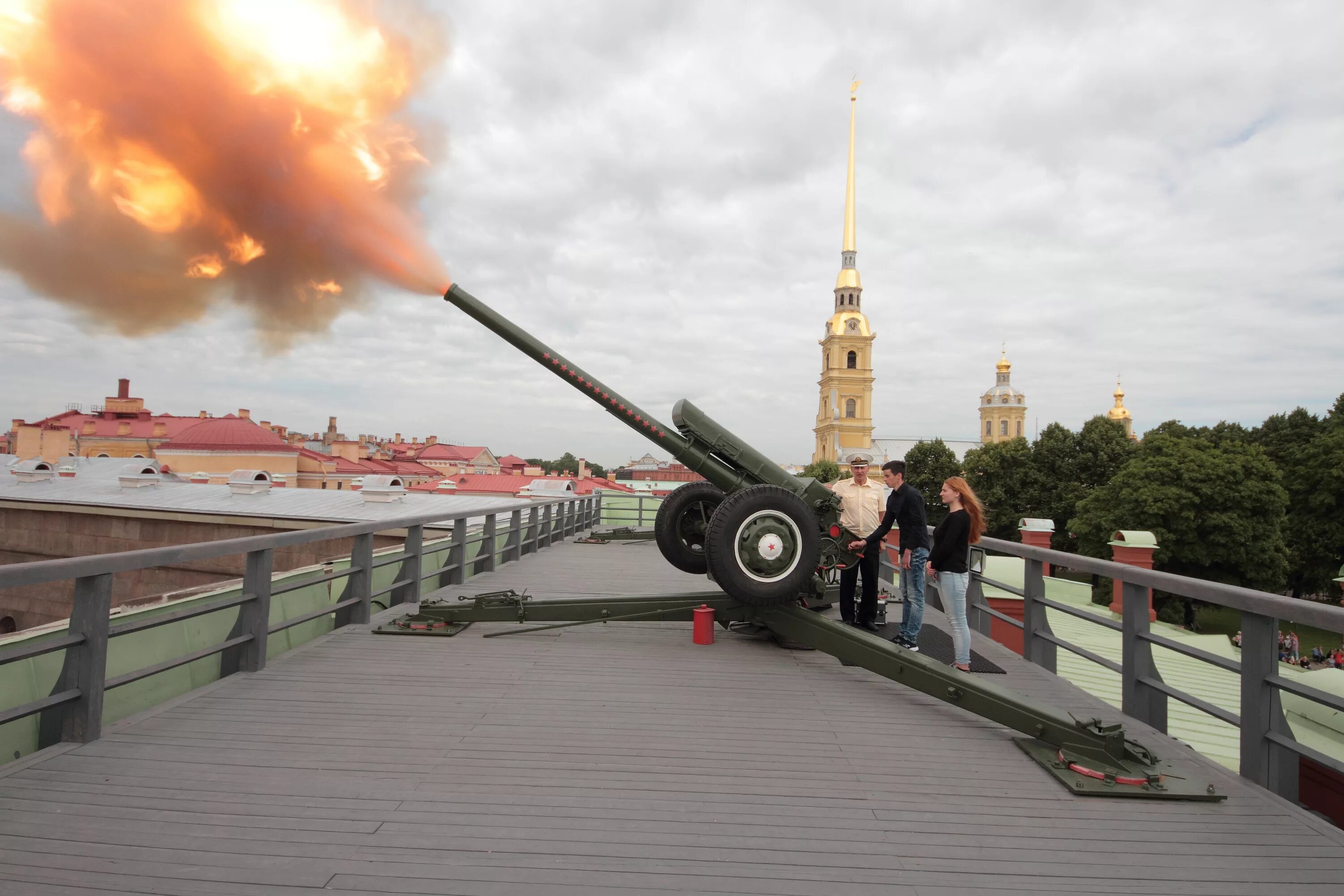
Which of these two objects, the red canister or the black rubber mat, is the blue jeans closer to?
the black rubber mat

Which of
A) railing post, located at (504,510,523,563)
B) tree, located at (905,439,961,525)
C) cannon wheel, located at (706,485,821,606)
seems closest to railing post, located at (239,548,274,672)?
cannon wheel, located at (706,485,821,606)

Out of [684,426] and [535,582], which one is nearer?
[684,426]

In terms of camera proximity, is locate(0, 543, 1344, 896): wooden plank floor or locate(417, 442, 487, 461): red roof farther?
locate(417, 442, 487, 461): red roof

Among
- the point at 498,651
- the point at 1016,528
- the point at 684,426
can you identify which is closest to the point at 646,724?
the point at 498,651

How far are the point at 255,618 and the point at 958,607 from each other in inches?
195

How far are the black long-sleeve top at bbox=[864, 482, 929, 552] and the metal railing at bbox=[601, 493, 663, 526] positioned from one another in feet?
41.2

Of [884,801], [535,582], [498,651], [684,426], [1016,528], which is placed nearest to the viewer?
[884,801]

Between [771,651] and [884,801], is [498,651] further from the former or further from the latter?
[884,801]

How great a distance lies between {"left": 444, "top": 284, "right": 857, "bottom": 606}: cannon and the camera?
591 centimetres

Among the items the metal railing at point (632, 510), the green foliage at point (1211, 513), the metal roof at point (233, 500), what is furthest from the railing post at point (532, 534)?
the green foliage at point (1211, 513)

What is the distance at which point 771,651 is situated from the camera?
646 centimetres

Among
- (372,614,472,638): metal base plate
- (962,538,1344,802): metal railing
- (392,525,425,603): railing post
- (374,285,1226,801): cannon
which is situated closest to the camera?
(962,538,1344,802): metal railing

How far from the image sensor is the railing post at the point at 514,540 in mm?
12109

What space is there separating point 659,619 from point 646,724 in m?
2.23
